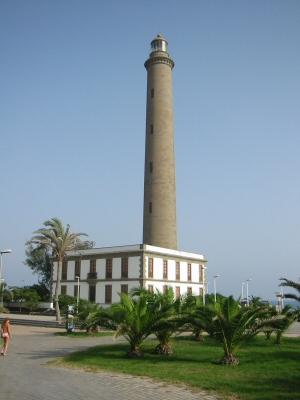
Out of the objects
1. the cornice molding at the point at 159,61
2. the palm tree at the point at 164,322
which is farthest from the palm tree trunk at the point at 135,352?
the cornice molding at the point at 159,61

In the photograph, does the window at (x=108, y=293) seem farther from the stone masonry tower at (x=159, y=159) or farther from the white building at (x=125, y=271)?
the stone masonry tower at (x=159, y=159)

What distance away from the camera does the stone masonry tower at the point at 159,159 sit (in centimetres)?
4516

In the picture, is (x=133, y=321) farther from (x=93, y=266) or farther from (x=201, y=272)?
(x=201, y=272)

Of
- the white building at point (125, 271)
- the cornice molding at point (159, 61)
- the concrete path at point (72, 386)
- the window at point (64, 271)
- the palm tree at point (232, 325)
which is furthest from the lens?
the cornice molding at point (159, 61)

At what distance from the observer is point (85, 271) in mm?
46219

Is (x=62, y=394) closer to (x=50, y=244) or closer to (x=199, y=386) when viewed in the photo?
(x=199, y=386)

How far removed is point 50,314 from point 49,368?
3438 centimetres

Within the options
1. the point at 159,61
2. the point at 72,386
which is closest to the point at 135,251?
the point at 159,61

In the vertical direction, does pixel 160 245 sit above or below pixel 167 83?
below

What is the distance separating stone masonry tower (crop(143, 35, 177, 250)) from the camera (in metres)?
45.2

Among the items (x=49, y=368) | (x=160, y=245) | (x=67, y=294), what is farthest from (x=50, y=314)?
(x=49, y=368)

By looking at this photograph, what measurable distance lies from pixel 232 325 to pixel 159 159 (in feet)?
111

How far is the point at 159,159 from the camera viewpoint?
46.2 meters

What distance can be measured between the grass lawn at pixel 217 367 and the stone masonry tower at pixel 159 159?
27.2 metres
